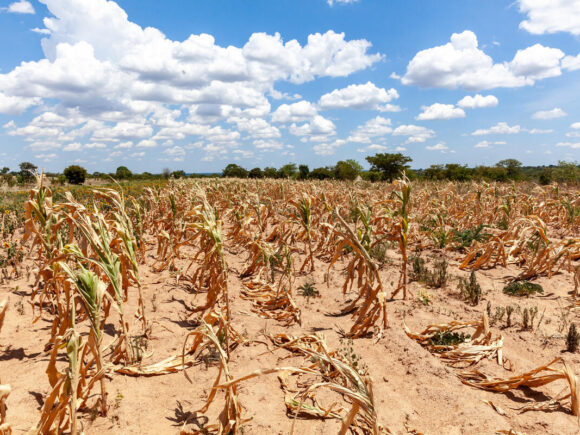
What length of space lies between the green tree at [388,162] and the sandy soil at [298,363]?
106ft

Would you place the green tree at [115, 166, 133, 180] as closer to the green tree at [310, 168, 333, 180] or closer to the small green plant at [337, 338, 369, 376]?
the green tree at [310, 168, 333, 180]

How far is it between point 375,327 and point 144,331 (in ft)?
9.09

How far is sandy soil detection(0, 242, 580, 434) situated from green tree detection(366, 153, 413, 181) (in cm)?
3219

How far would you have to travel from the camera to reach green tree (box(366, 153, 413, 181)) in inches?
1421

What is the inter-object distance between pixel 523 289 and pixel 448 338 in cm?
248

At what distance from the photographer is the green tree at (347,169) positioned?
37.2 meters

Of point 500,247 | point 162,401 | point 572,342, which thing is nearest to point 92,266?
point 162,401

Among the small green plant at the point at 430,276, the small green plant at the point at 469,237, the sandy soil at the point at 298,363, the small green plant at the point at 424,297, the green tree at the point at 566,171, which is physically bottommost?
the sandy soil at the point at 298,363

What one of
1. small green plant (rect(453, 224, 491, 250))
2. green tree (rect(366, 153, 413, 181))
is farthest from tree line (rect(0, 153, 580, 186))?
small green plant (rect(453, 224, 491, 250))

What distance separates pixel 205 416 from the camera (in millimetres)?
2766

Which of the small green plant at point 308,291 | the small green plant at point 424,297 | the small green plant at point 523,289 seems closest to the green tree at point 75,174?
the small green plant at point 308,291

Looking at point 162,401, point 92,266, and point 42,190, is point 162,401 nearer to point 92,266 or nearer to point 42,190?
point 92,266

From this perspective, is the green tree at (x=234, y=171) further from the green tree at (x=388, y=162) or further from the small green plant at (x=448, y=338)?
the small green plant at (x=448, y=338)

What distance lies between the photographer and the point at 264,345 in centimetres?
390
